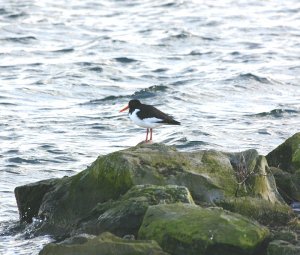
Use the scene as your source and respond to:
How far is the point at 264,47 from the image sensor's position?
2883 cm

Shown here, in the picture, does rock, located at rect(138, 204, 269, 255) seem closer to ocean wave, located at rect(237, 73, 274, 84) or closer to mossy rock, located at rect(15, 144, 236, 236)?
mossy rock, located at rect(15, 144, 236, 236)

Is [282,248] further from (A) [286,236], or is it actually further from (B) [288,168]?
(B) [288,168]

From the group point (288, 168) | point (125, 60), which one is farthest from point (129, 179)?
point (125, 60)

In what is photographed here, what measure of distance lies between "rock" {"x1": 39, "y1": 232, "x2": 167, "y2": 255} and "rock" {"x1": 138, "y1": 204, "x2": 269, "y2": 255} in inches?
14.3

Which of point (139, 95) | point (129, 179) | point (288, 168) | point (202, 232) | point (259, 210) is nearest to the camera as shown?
point (202, 232)

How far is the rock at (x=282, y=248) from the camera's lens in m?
8.88

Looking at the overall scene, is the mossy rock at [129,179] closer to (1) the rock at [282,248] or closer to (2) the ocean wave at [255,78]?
(1) the rock at [282,248]

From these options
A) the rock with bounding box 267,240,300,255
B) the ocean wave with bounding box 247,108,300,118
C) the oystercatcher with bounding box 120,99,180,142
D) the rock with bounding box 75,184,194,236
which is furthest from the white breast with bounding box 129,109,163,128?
the ocean wave with bounding box 247,108,300,118

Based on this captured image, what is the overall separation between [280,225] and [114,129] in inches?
371

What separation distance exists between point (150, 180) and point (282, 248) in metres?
2.40

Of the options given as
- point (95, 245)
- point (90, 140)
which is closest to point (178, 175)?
point (95, 245)

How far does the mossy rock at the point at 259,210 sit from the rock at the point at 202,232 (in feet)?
3.85

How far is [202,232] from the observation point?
918cm

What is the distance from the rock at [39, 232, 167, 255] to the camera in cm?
880
